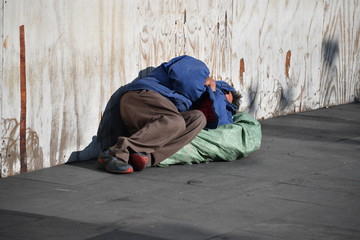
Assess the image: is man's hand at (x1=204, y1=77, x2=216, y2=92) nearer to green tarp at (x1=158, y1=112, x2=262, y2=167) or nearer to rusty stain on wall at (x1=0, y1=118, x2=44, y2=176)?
green tarp at (x1=158, y1=112, x2=262, y2=167)

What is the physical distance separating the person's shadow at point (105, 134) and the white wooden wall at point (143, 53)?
0.23 feet

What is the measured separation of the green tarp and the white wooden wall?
90 cm

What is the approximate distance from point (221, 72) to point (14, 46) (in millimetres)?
3103

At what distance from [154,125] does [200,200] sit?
1.28 m

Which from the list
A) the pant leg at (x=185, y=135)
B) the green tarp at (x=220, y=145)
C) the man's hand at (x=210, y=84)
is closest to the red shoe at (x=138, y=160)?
the pant leg at (x=185, y=135)

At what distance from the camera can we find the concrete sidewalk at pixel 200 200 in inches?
190

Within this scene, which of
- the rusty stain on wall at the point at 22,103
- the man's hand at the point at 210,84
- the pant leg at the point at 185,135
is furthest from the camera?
the man's hand at the point at 210,84

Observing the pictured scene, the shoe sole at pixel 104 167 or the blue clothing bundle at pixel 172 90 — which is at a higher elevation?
the blue clothing bundle at pixel 172 90

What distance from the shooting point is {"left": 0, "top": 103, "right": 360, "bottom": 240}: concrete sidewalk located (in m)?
4.83

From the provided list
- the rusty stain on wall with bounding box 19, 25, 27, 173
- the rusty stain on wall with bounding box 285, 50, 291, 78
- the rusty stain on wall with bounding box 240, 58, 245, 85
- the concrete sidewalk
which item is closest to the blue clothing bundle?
the concrete sidewalk

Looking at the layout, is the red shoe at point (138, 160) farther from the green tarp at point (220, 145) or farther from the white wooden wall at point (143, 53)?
the white wooden wall at point (143, 53)

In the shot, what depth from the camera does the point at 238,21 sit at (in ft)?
29.0

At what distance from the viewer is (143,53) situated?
7512mm

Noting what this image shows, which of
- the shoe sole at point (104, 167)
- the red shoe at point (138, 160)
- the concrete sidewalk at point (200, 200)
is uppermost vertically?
the red shoe at point (138, 160)
